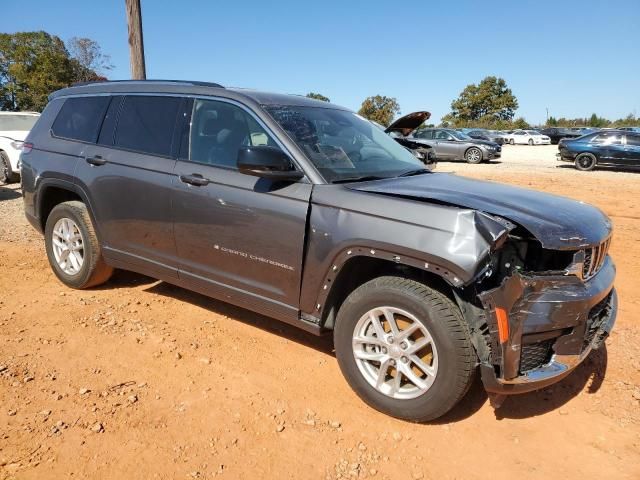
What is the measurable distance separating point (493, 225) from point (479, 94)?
70.3m

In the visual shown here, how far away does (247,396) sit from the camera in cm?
314

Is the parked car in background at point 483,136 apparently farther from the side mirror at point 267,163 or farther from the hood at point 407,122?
the side mirror at point 267,163

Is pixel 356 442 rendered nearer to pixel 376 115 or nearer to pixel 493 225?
pixel 493 225

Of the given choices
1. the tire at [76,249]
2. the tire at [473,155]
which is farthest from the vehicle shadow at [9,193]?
the tire at [473,155]

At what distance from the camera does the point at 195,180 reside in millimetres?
3572

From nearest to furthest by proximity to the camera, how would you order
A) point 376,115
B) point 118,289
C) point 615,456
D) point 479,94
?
point 615,456 < point 118,289 < point 376,115 < point 479,94

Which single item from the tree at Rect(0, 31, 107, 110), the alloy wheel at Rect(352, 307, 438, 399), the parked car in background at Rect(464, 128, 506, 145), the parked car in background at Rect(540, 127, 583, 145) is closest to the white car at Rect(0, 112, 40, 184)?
the alloy wheel at Rect(352, 307, 438, 399)

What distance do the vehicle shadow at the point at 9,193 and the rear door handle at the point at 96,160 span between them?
6.56 metres

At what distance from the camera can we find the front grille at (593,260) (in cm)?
280

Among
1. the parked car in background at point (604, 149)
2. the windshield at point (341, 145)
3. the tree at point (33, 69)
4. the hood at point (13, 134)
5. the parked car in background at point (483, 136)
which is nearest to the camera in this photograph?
the windshield at point (341, 145)

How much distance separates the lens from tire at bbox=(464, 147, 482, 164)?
21.6 metres

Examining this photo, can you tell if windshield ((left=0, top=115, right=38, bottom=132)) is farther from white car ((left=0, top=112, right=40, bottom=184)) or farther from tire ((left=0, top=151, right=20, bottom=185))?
tire ((left=0, top=151, right=20, bottom=185))

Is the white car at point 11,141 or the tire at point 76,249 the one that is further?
the white car at point 11,141

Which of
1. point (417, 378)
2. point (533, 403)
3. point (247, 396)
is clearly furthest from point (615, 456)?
point (247, 396)
